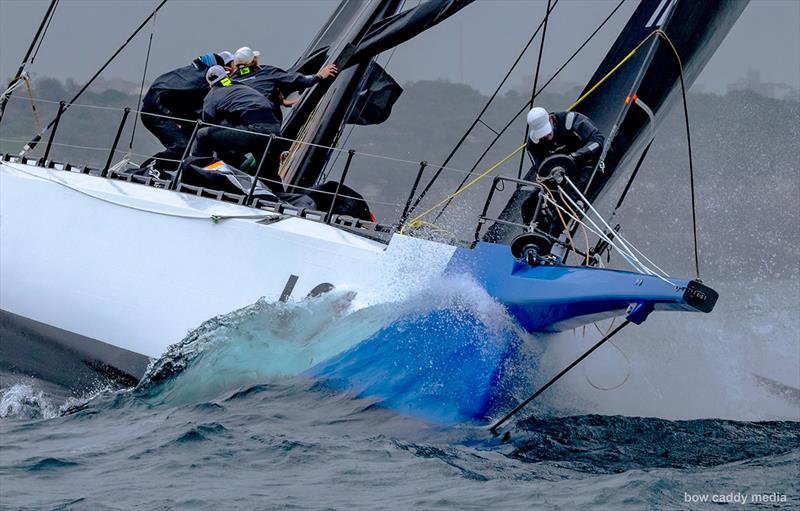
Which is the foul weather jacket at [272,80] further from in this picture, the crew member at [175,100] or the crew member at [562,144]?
the crew member at [562,144]

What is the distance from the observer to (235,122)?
10227mm

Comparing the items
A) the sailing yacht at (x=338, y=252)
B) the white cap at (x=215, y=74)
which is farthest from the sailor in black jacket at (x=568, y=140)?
the white cap at (x=215, y=74)

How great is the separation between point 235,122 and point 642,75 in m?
3.32

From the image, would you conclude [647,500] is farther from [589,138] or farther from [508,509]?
[589,138]

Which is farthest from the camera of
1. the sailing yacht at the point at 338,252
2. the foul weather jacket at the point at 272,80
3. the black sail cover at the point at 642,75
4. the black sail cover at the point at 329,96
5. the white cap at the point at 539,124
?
the black sail cover at the point at 329,96

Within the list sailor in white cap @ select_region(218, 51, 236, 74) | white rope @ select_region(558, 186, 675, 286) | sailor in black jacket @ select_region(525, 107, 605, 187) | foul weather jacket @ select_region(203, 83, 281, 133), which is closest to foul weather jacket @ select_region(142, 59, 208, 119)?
sailor in white cap @ select_region(218, 51, 236, 74)

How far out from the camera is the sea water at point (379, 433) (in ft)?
19.0

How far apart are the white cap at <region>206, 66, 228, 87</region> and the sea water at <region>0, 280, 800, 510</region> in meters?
2.90

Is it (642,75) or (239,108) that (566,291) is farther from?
(239,108)

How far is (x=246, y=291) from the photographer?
8.62 metres

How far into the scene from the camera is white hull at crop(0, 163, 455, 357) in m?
8.36

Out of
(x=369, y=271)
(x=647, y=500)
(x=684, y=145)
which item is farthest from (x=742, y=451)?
(x=684, y=145)

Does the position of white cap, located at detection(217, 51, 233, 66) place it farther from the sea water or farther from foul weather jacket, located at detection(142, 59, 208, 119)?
the sea water

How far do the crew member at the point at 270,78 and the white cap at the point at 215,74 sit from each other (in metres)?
0.09
